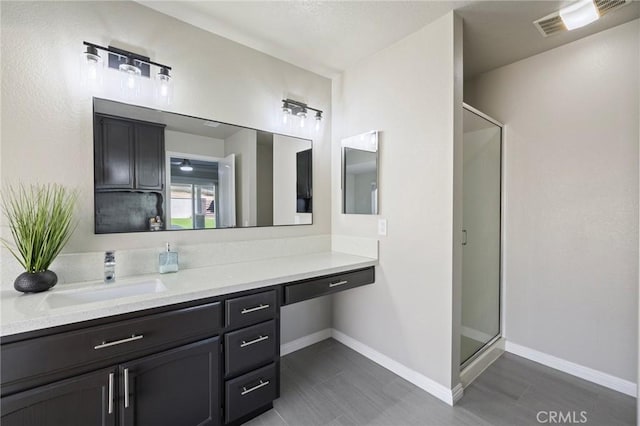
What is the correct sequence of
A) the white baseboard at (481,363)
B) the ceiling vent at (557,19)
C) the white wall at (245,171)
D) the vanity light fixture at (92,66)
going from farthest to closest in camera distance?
the white wall at (245,171) → the white baseboard at (481,363) → the ceiling vent at (557,19) → the vanity light fixture at (92,66)

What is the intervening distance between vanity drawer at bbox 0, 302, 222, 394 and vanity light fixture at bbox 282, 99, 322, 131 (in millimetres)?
1677

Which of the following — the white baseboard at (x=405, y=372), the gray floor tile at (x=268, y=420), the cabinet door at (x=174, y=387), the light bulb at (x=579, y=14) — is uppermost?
the light bulb at (x=579, y=14)

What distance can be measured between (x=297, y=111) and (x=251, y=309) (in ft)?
5.66

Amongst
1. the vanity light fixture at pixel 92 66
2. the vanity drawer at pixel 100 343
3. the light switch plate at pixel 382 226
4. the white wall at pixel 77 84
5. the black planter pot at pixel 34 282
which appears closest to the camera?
the vanity drawer at pixel 100 343

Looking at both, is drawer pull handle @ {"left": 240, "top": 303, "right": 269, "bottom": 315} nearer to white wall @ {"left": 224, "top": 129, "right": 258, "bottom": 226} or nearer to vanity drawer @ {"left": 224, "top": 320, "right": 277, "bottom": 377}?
vanity drawer @ {"left": 224, "top": 320, "right": 277, "bottom": 377}

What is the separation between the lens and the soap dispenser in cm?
175

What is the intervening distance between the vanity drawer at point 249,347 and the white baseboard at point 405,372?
106 centimetres

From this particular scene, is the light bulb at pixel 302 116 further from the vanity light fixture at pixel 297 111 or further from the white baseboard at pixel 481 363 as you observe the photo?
the white baseboard at pixel 481 363

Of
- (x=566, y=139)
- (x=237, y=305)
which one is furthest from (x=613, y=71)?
(x=237, y=305)

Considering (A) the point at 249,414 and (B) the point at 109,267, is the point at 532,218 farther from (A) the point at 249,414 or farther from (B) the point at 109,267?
(B) the point at 109,267

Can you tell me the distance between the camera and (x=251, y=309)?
158 cm

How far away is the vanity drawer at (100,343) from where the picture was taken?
3.36ft

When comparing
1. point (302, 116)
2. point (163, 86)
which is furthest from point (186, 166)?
point (302, 116)

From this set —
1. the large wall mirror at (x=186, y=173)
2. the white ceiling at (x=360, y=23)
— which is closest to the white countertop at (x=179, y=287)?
the large wall mirror at (x=186, y=173)
